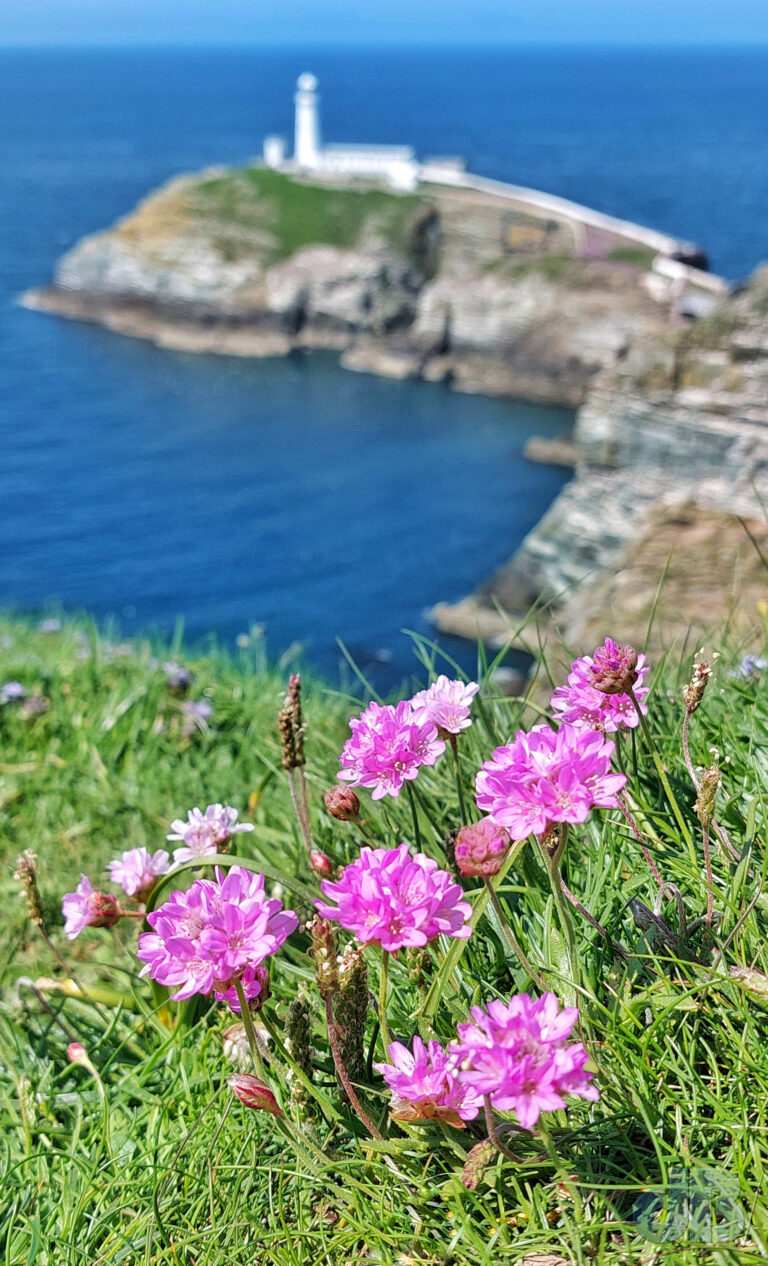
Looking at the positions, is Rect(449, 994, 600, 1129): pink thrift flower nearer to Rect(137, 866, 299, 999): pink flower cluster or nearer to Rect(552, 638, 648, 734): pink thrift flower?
Rect(137, 866, 299, 999): pink flower cluster

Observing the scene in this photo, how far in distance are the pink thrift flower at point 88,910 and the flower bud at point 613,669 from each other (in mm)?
1017

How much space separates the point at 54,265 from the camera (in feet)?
222

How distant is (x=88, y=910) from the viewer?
203cm

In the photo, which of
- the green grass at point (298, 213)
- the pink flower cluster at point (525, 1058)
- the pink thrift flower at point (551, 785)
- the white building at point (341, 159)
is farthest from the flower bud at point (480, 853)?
the white building at point (341, 159)

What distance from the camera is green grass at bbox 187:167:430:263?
2277 inches

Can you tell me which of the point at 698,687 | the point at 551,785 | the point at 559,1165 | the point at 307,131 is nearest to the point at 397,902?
the point at 551,785

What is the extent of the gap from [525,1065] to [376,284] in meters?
56.0

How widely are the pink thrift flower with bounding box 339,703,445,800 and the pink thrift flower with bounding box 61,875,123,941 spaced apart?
0.64m

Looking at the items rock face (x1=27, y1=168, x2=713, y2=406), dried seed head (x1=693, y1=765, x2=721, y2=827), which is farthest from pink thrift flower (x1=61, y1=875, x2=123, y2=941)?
rock face (x1=27, y1=168, x2=713, y2=406)

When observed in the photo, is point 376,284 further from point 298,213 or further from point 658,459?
point 658,459

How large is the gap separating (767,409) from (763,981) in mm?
20580

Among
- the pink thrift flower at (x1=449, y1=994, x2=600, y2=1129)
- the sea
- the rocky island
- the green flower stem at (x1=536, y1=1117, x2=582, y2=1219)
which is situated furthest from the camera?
the rocky island

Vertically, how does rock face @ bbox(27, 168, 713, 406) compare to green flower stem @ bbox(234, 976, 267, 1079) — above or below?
above

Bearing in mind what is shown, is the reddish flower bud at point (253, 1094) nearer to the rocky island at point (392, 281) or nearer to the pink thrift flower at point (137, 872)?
the pink thrift flower at point (137, 872)
